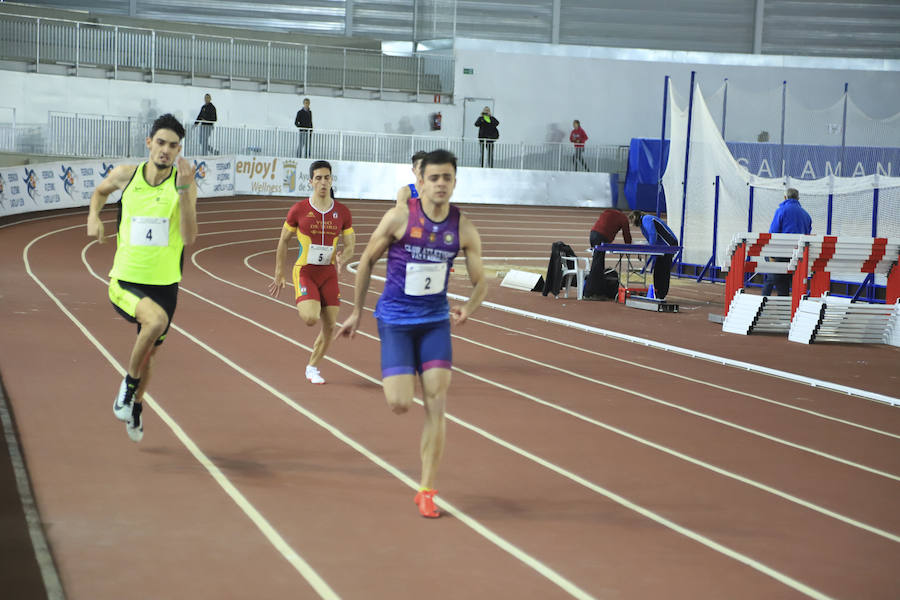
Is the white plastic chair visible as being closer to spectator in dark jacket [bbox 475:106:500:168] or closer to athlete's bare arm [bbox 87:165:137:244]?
athlete's bare arm [bbox 87:165:137:244]

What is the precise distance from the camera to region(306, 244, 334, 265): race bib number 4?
9062 mm

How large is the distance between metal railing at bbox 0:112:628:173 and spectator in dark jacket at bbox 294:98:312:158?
112 mm

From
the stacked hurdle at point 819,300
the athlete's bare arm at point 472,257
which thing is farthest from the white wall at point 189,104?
the athlete's bare arm at point 472,257

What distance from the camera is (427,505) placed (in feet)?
17.6

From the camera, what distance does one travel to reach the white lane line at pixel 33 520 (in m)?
4.23

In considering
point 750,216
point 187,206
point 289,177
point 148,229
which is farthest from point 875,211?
point 289,177

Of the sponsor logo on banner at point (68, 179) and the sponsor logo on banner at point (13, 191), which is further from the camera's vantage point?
the sponsor logo on banner at point (68, 179)

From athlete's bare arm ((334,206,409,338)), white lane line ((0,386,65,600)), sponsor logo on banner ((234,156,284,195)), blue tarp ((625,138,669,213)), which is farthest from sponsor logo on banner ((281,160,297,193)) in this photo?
athlete's bare arm ((334,206,409,338))

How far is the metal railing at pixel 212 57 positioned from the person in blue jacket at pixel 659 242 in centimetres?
1937

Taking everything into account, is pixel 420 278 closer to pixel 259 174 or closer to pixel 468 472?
pixel 468 472

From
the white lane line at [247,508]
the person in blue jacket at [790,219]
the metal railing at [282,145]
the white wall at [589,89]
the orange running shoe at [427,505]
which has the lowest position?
the white lane line at [247,508]

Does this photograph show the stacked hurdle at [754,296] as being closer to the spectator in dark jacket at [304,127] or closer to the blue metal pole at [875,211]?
the blue metal pole at [875,211]

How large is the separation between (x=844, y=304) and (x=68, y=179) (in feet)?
62.4

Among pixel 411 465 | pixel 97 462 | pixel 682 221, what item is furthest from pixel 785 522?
pixel 682 221
